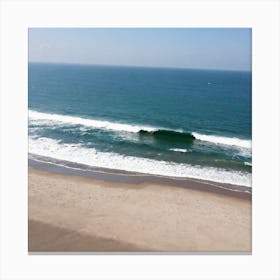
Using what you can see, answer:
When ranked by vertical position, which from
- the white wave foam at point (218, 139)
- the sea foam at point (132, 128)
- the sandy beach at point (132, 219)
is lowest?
the sandy beach at point (132, 219)

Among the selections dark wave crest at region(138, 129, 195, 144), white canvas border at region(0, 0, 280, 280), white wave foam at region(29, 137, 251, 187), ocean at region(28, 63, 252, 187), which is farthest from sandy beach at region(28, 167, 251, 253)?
dark wave crest at region(138, 129, 195, 144)

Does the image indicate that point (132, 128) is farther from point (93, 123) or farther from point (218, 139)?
point (218, 139)

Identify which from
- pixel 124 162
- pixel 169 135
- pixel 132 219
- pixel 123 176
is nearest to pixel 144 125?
pixel 169 135

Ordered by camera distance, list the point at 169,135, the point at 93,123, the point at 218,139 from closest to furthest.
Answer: the point at 218,139
the point at 169,135
the point at 93,123

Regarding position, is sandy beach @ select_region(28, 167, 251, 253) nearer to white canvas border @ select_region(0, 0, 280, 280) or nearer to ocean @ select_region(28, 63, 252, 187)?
white canvas border @ select_region(0, 0, 280, 280)
